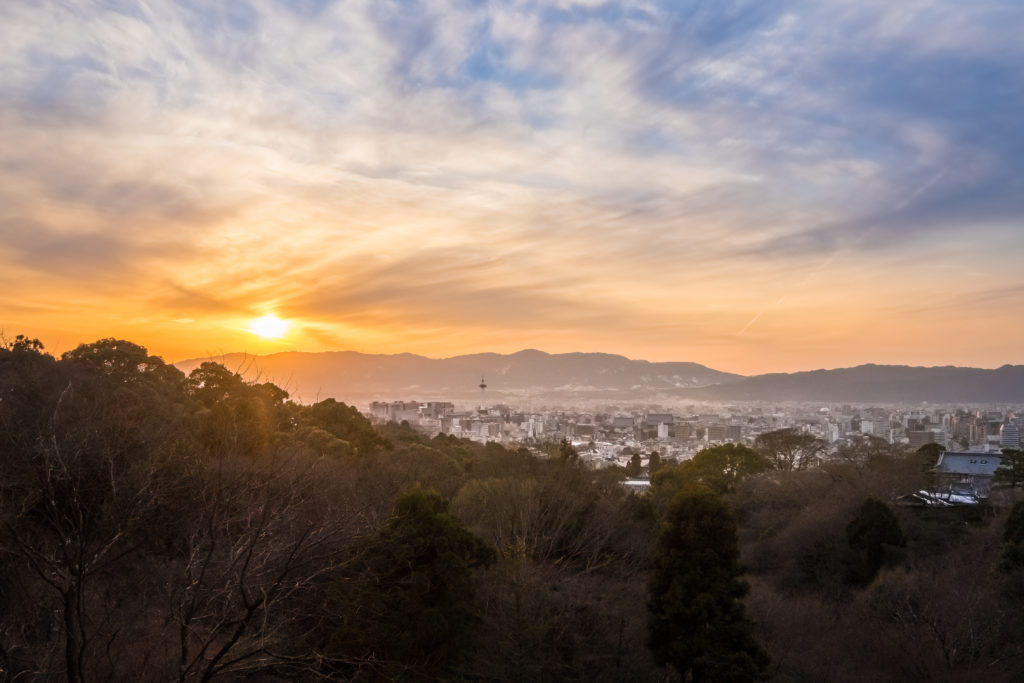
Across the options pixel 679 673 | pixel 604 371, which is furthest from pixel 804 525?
pixel 604 371

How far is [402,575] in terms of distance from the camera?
945 centimetres

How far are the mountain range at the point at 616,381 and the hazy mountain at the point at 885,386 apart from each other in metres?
0.13

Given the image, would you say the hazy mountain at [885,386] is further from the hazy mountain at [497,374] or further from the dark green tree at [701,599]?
the dark green tree at [701,599]

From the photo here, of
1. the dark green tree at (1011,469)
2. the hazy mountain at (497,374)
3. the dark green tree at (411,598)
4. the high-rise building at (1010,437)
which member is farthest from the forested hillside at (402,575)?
the hazy mountain at (497,374)

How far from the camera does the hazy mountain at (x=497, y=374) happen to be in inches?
2955

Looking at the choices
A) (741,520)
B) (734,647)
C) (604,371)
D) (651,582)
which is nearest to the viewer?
(734,647)

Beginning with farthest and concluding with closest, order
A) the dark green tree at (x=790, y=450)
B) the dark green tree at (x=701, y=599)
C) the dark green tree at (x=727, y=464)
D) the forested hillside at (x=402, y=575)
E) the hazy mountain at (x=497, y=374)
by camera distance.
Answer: the hazy mountain at (x=497, y=374), the dark green tree at (x=790, y=450), the dark green tree at (x=727, y=464), the dark green tree at (x=701, y=599), the forested hillside at (x=402, y=575)

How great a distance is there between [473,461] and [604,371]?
89.9 metres

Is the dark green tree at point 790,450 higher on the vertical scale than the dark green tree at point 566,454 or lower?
lower

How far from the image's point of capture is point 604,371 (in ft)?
365

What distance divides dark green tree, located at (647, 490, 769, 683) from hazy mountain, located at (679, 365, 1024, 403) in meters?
95.4

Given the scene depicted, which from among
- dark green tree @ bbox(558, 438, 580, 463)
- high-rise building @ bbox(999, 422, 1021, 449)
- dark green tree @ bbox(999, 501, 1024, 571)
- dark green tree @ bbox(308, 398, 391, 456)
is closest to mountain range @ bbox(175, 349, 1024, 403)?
dark green tree @ bbox(308, 398, 391, 456)

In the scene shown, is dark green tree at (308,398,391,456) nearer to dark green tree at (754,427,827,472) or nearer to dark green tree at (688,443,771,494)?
dark green tree at (688,443,771,494)

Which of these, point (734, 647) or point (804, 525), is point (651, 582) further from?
point (804, 525)
